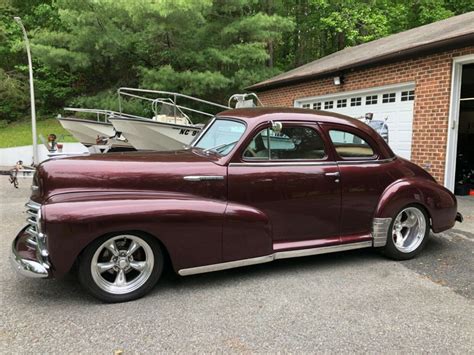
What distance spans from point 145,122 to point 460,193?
293 inches

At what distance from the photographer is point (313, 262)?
4738 millimetres

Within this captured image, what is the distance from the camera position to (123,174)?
371 centimetres

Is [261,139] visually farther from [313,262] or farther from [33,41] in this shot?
[33,41]

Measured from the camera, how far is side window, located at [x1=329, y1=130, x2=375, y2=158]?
15.0ft

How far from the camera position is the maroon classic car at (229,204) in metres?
3.47

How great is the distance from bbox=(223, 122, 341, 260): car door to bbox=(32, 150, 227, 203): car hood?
1.03ft

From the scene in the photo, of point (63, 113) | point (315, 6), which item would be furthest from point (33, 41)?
point (315, 6)

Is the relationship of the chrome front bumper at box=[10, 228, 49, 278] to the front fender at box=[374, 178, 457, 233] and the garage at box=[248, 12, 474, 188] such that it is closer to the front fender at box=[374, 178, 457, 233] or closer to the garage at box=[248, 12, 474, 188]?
the front fender at box=[374, 178, 457, 233]

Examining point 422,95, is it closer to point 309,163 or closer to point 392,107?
point 392,107

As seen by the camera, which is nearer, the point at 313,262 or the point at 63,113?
the point at 313,262

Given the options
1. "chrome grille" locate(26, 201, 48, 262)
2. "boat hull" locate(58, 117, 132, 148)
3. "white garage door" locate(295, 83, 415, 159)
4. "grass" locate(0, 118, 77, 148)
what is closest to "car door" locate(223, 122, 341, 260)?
"chrome grille" locate(26, 201, 48, 262)

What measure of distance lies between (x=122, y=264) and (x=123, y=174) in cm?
80

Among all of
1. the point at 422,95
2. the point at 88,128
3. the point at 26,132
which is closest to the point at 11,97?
the point at 26,132

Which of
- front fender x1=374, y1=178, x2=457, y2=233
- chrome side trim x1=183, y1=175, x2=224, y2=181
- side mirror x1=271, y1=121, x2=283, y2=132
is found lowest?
front fender x1=374, y1=178, x2=457, y2=233
